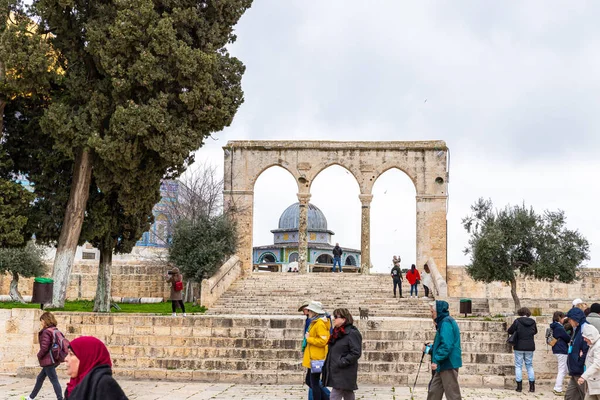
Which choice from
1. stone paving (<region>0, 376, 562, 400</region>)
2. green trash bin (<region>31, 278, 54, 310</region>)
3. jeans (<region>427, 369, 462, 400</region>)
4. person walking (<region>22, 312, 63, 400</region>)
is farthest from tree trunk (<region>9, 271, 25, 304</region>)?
jeans (<region>427, 369, 462, 400</region>)

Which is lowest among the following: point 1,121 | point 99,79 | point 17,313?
point 17,313

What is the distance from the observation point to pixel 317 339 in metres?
7.90

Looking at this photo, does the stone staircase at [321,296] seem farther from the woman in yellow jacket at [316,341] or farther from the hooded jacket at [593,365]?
the hooded jacket at [593,365]

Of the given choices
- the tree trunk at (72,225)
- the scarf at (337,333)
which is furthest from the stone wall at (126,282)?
the scarf at (337,333)

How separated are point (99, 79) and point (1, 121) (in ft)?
8.14

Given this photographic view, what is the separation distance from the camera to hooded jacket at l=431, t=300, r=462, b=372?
744cm

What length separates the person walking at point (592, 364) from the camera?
276 inches

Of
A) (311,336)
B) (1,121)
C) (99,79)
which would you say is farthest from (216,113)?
(311,336)

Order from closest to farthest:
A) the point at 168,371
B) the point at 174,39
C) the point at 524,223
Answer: the point at 168,371 → the point at 174,39 → the point at 524,223

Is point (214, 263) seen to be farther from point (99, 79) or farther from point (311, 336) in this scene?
point (311, 336)

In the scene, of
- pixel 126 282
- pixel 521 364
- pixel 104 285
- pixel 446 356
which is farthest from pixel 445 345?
pixel 126 282

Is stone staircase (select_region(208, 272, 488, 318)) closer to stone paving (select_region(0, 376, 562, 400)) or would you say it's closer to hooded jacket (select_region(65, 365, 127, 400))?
stone paving (select_region(0, 376, 562, 400))

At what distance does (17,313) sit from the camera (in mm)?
12734

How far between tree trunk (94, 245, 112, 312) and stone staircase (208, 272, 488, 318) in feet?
8.72
